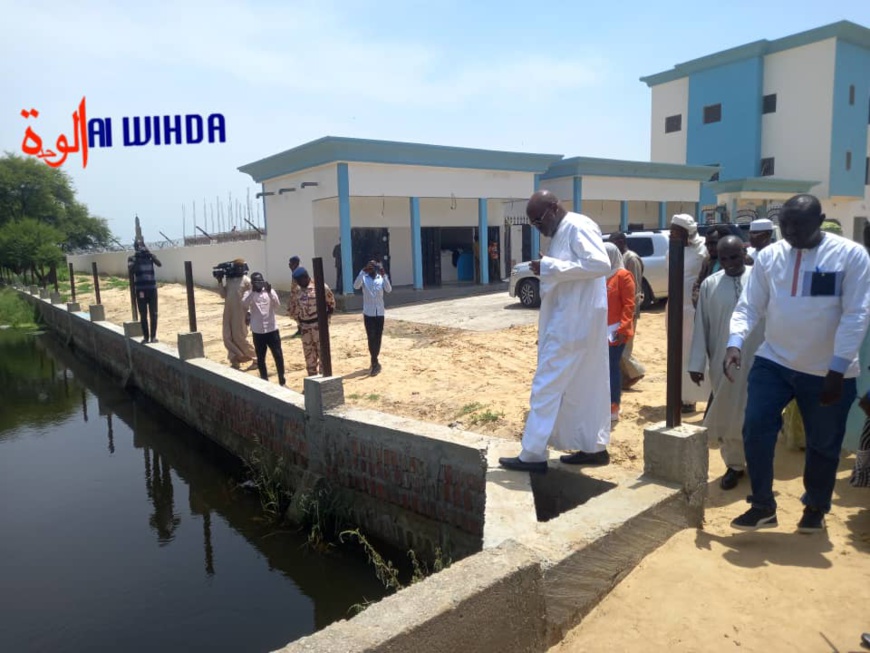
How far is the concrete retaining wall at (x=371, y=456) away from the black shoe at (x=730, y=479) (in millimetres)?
1484

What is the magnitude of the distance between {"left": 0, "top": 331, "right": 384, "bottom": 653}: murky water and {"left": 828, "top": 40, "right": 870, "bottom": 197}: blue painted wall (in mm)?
29105

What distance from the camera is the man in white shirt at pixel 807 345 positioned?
117 inches

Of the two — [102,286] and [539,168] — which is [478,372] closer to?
[539,168]

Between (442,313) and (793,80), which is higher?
(793,80)

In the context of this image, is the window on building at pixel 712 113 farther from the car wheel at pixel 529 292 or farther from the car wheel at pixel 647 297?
the car wheel at pixel 647 297

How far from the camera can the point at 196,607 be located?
5168 mm

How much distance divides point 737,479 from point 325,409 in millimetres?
3375

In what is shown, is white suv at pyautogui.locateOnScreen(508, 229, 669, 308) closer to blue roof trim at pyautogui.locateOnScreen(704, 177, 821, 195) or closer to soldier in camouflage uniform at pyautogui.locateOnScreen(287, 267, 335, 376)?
soldier in camouflage uniform at pyautogui.locateOnScreen(287, 267, 335, 376)

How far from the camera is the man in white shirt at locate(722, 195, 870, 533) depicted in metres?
2.97

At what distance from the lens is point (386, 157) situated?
56.2 feet

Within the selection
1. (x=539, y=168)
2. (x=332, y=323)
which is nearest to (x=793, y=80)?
(x=539, y=168)

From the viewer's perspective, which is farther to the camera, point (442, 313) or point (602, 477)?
point (442, 313)

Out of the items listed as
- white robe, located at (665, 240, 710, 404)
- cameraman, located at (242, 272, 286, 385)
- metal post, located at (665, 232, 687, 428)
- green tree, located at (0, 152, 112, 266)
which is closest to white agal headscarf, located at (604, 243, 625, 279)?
white robe, located at (665, 240, 710, 404)

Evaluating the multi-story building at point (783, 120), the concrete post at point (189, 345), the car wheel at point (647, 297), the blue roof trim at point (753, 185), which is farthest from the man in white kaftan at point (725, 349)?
the blue roof trim at point (753, 185)
